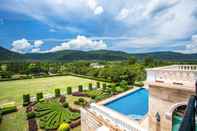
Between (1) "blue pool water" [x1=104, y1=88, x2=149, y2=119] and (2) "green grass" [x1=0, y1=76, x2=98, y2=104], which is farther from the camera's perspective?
(2) "green grass" [x1=0, y1=76, x2=98, y2=104]

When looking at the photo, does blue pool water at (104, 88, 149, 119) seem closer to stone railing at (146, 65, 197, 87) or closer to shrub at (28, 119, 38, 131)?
shrub at (28, 119, 38, 131)

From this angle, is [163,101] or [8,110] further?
[8,110]

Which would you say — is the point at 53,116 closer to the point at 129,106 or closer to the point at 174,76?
the point at 129,106

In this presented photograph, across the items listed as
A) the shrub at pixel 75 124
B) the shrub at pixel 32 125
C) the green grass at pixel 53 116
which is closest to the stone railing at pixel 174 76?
the shrub at pixel 75 124

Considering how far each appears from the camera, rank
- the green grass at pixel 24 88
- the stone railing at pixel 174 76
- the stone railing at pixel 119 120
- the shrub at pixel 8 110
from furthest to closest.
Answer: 1. the green grass at pixel 24 88
2. the shrub at pixel 8 110
3. the stone railing at pixel 119 120
4. the stone railing at pixel 174 76

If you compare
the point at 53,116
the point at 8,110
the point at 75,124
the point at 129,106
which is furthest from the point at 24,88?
the point at 129,106

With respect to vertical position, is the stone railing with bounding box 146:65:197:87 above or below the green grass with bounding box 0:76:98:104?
above

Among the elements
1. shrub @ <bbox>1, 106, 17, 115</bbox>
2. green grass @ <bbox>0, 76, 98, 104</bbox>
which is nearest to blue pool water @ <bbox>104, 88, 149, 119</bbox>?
shrub @ <bbox>1, 106, 17, 115</bbox>

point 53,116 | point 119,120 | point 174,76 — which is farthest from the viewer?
point 53,116

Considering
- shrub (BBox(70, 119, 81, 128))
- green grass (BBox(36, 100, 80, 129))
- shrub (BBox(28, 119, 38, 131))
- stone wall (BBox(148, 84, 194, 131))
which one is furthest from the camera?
green grass (BBox(36, 100, 80, 129))

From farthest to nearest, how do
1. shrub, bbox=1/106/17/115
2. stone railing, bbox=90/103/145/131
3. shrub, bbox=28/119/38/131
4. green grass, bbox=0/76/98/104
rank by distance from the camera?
green grass, bbox=0/76/98/104 < shrub, bbox=1/106/17/115 < shrub, bbox=28/119/38/131 < stone railing, bbox=90/103/145/131

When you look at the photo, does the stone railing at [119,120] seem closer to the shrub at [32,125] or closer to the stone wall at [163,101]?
the stone wall at [163,101]

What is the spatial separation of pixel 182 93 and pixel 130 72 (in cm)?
2215

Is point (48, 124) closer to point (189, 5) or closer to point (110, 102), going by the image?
point (110, 102)
